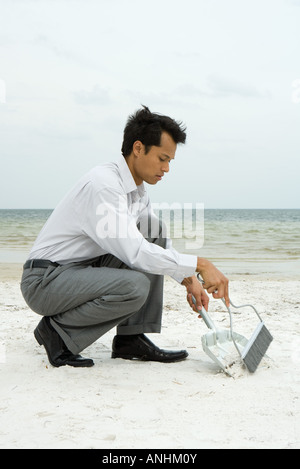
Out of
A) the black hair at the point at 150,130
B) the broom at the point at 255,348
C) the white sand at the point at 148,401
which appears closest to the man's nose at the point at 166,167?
the black hair at the point at 150,130

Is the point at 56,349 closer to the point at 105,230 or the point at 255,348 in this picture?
the point at 105,230

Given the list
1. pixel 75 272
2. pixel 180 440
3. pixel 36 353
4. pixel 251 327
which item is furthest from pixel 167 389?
pixel 251 327

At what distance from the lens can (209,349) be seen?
2535 mm

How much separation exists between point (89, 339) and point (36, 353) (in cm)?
49

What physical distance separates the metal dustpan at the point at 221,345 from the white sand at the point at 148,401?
71 millimetres

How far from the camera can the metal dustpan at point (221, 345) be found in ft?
8.27

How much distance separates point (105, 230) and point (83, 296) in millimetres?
351

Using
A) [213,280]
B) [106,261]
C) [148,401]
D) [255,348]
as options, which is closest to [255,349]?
[255,348]

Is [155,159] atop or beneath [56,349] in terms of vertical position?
atop

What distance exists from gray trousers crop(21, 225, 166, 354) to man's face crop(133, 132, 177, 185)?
1.62 feet

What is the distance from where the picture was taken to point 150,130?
8.46ft

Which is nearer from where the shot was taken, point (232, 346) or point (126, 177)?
point (126, 177)

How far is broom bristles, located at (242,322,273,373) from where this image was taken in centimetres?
248

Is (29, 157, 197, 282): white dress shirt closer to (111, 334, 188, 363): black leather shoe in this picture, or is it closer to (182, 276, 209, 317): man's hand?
(182, 276, 209, 317): man's hand
